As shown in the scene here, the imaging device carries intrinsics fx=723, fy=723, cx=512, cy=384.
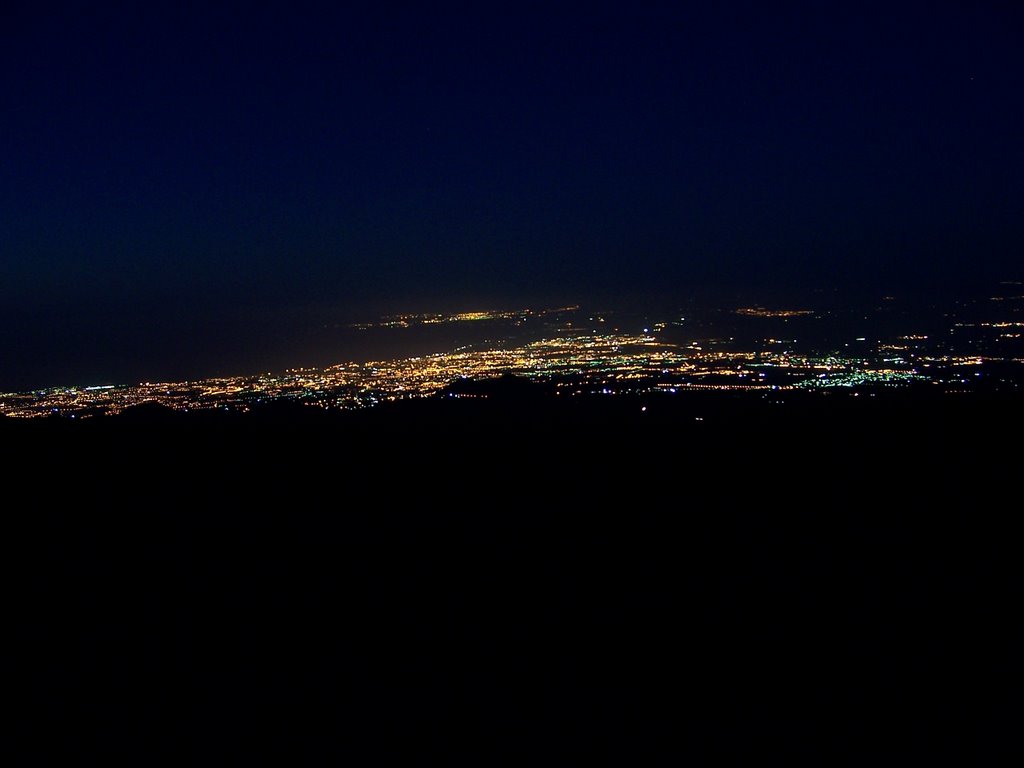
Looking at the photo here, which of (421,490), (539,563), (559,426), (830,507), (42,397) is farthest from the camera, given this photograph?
(42,397)

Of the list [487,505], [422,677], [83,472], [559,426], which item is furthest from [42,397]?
[422,677]

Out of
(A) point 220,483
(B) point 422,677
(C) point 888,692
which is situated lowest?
(C) point 888,692

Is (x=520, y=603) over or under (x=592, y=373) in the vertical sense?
under

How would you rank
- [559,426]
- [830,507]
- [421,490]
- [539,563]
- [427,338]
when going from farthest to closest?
[427,338], [559,426], [421,490], [830,507], [539,563]

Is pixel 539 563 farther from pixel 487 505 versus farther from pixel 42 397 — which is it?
pixel 42 397

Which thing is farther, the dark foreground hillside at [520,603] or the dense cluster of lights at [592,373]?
the dense cluster of lights at [592,373]

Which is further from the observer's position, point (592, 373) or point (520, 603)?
point (592, 373)

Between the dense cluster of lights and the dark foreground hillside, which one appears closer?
the dark foreground hillside

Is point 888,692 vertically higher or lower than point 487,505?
lower
